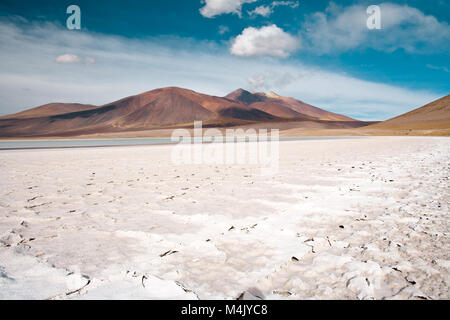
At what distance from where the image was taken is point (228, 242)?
3053 millimetres

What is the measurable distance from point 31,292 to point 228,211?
9.00 ft

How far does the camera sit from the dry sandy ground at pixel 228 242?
2.14 m

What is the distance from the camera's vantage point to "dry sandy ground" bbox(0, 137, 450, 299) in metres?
2.14
